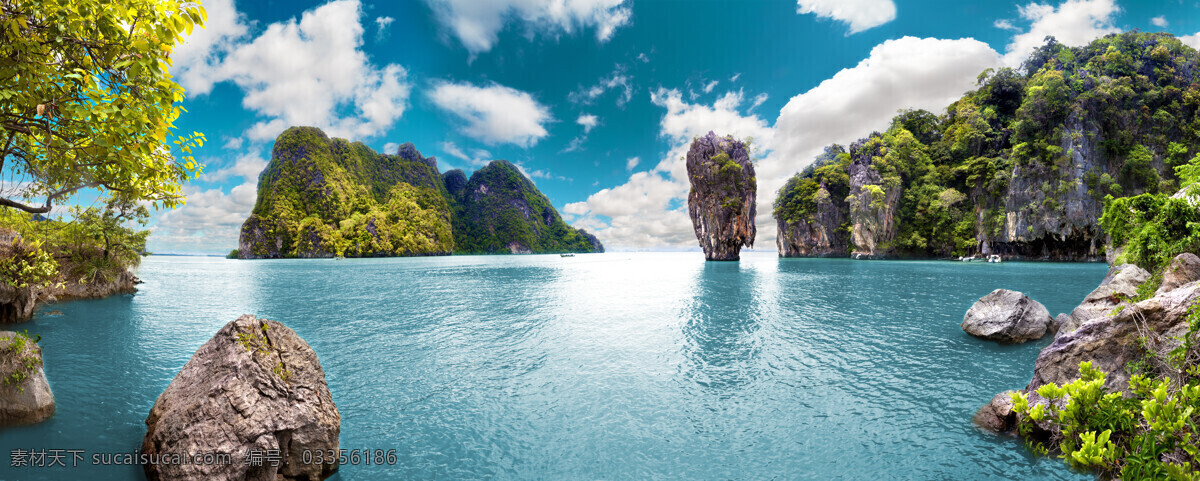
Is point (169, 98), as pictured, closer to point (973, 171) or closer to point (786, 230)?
point (973, 171)

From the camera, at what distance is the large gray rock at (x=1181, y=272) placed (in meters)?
9.85

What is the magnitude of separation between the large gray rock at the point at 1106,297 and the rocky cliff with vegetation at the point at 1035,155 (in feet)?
152

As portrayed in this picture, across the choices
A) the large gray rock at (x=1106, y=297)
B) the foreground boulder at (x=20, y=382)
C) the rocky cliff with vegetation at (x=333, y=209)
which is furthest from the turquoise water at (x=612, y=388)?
the rocky cliff with vegetation at (x=333, y=209)

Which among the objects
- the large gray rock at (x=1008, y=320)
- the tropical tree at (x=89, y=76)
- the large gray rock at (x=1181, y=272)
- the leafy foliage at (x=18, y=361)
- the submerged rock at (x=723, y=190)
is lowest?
the large gray rock at (x=1008, y=320)

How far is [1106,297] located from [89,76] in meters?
25.3

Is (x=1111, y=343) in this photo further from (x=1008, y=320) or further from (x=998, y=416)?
(x=1008, y=320)

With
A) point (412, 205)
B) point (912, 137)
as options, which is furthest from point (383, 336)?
point (412, 205)

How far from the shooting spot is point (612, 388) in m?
10.6

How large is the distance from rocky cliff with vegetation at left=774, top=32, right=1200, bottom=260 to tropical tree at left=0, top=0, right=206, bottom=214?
2855 inches

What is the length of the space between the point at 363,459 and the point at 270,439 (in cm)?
182

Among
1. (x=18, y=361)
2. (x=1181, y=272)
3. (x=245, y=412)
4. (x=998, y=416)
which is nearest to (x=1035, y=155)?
(x=1181, y=272)

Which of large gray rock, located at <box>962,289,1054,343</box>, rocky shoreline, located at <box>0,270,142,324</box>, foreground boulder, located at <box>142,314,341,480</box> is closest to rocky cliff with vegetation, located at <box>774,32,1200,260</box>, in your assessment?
large gray rock, located at <box>962,289,1054,343</box>

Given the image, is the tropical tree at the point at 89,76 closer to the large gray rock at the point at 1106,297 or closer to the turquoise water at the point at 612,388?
the turquoise water at the point at 612,388

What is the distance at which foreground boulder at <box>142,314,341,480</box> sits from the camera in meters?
5.25
